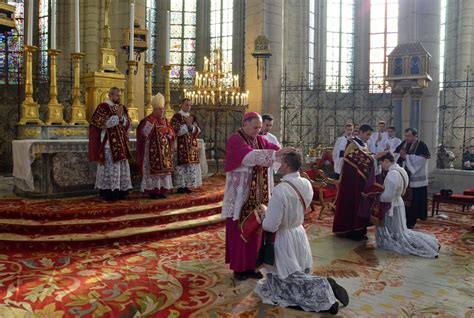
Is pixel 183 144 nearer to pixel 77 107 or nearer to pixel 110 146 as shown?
pixel 110 146

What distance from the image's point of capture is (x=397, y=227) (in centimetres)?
643

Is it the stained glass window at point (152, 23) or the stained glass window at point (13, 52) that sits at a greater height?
the stained glass window at point (152, 23)

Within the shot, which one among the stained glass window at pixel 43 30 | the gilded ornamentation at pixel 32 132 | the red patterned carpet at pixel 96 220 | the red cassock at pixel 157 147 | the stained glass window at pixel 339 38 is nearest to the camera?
the red patterned carpet at pixel 96 220

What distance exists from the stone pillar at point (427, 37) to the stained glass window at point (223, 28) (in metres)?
7.93

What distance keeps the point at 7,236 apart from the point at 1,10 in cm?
405

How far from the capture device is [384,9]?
19.4m

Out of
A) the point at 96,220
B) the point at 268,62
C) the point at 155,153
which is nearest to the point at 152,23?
the point at 268,62

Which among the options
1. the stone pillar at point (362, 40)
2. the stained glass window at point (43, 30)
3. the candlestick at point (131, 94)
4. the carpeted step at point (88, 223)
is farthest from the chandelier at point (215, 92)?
the stone pillar at point (362, 40)

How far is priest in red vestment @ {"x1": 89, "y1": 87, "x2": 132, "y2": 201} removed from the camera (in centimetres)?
753

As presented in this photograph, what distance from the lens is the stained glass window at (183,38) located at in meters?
18.3

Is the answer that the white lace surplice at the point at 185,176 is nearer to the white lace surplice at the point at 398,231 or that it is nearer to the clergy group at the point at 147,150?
the clergy group at the point at 147,150

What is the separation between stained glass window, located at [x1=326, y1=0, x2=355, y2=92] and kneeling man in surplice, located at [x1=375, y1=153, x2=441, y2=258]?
13.7m

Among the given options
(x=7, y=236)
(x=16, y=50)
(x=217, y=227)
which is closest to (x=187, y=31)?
(x=16, y=50)

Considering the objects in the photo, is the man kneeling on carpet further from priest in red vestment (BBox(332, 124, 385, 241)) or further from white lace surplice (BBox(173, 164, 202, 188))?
white lace surplice (BBox(173, 164, 202, 188))
